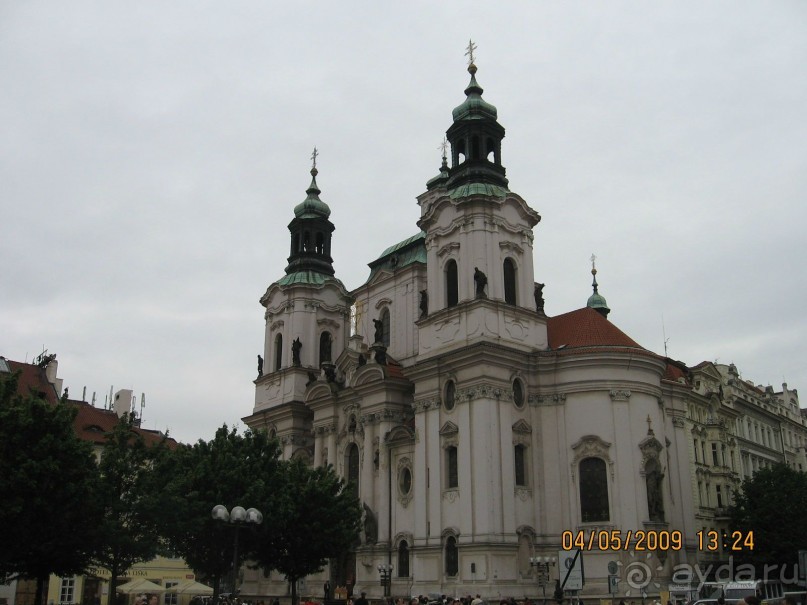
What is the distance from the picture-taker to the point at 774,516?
44.5 m

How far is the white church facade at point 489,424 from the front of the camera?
36938mm

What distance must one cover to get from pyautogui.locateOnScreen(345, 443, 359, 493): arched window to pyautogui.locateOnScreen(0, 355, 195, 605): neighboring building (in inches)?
414

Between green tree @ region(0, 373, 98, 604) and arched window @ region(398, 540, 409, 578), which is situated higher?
green tree @ region(0, 373, 98, 604)

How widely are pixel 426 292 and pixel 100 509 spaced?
21065 millimetres

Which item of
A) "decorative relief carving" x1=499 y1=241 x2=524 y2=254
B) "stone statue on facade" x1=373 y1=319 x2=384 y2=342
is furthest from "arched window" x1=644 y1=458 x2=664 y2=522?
"stone statue on facade" x1=373 y1=319 x2=384 y2=342

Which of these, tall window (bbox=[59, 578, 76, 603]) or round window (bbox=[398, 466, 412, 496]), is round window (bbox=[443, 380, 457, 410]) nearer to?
round window (bbox=[398, 466, 412, 496])

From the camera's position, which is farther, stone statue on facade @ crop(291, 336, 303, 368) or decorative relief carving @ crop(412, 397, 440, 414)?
stone statue on facade @ crop(291, 336, 303, 368)

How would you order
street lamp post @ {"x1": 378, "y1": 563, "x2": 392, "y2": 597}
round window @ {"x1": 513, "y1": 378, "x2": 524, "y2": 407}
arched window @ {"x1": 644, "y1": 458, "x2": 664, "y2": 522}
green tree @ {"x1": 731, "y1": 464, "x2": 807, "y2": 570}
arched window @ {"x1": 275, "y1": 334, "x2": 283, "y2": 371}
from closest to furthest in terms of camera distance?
1. arched window @ {"x1": 644, "y1": 458, "x2": 664, "y2": 522}
2. round window @ {"x1": 513, "y1": 378, "x2": 524, "y2": 407}
3. street lamp post @ {"x1": 378, "y1": 563, "x2": 392, "y2": 597}
4. green tree @ {"x1": 731, "y1": 464, "x2": 807, "y2": 570}
5. arched window @ {"x1": 275, "y1": 334, "x2": 283, "y2": 371}

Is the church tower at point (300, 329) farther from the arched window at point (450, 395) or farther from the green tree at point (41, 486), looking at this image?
the green tree at point (41, 486)

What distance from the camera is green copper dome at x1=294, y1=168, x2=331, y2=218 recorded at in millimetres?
55344

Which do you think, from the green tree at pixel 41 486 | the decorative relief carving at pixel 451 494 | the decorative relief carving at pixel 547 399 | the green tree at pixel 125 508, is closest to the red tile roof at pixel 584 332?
the decorative relief carving at pixel 547 399

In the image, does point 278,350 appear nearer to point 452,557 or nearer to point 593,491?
point 452,557

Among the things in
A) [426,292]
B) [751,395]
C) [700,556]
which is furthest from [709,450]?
[426,292]

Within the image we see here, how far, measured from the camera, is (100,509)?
2800 centimetres
